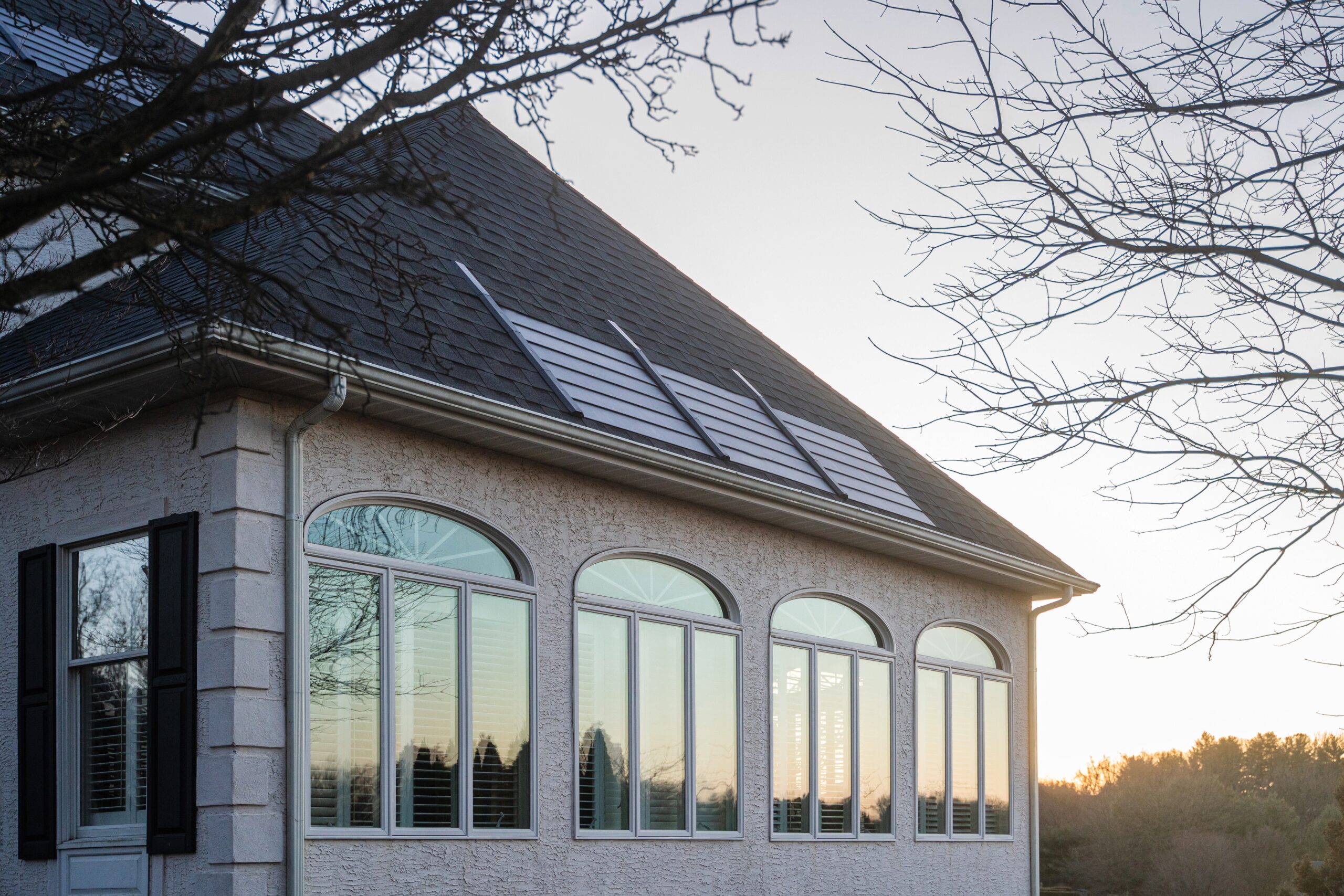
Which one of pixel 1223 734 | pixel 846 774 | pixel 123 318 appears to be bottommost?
pixel 1223 734

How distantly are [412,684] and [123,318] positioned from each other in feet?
9.20

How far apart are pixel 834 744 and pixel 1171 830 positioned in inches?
1167

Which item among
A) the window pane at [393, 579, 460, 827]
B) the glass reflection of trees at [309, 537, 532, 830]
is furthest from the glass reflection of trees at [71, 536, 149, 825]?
the window pane at [393, 579, 460, 827]

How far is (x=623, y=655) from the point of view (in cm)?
1052

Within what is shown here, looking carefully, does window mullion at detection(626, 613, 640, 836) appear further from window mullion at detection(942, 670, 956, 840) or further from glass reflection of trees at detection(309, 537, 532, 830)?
window mullion at detection(942, 670, 956, 840)

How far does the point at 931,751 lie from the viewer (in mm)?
13953

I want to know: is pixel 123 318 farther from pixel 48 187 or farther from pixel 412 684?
pixel 48 187

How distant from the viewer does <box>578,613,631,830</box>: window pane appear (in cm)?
995

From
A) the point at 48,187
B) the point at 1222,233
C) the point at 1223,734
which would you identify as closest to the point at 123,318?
the point at 48,187

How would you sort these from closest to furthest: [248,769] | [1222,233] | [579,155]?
[1222,233], [579,155], [248,769]

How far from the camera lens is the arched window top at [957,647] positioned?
13953 millimetres

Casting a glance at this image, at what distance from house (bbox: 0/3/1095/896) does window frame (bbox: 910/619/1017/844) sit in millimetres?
104

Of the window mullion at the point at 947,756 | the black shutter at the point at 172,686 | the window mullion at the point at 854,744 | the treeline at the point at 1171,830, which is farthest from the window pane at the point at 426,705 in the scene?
the treeline at the point at 1171,830

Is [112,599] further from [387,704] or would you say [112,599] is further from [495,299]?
[495,299]
